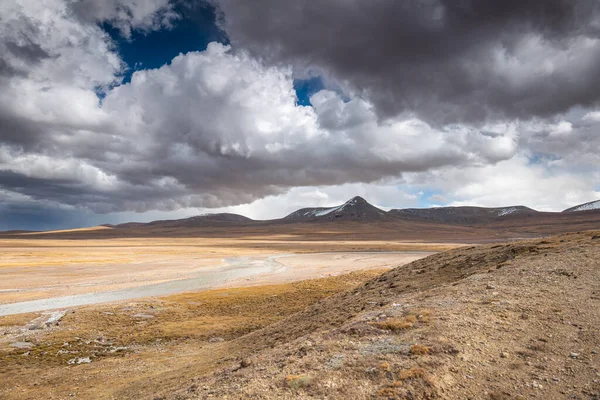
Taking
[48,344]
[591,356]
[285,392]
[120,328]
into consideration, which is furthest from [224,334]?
[591,356]

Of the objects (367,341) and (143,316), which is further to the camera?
(143,316)

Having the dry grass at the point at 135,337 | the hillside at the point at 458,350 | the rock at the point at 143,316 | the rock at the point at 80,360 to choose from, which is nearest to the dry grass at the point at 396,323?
the hillside at the point at 458,350

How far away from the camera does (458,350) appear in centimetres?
1023

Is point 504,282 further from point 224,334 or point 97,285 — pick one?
point 97,285

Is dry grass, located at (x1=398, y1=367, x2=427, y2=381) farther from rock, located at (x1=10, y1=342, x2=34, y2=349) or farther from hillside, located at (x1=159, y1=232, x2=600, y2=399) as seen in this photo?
rock, located at (x1=10, y1=342, x2=34, y2=349)

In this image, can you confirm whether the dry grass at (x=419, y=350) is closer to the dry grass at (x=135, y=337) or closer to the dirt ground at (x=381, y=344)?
the dirt ground at (x=381, y=344)

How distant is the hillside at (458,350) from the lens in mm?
8883

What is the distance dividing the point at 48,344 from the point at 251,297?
18.8 m

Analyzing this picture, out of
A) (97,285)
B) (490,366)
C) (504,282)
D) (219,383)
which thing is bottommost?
(97,285)

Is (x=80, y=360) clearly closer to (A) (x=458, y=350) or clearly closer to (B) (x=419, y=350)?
(B) (x=419, y=350)

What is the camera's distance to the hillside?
29.1 ft

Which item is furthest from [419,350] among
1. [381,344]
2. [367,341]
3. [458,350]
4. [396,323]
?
[396,323]

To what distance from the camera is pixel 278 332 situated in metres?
19.3

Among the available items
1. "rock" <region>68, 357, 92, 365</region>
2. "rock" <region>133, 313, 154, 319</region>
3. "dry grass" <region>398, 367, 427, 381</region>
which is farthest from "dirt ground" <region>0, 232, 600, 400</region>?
"rock" <region>133, 313, 154, 319</region>
